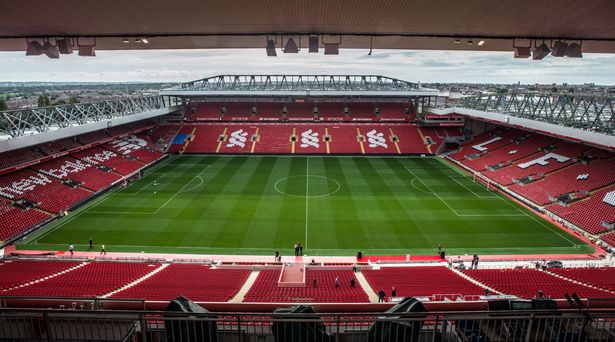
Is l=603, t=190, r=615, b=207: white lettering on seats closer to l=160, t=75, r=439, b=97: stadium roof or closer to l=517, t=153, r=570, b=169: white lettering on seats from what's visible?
l=517, t=153, r=570, b=169: white lettering on seats

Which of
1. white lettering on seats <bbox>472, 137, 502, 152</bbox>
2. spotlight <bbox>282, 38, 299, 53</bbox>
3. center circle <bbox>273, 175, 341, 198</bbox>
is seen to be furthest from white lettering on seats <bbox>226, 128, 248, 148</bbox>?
spotlight <bbox>282, 38, 299, 53</bbox>

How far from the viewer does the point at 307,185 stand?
31.0m

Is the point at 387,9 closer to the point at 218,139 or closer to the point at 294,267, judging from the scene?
the point at 294,267

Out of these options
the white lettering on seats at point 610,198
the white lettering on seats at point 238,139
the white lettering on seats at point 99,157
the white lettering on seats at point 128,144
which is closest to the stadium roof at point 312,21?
the white lettering on seats at point 610,198

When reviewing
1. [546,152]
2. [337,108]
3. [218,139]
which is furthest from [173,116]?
[546,152]

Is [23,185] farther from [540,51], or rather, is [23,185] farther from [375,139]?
[375,139]

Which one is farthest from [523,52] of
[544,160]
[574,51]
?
[544,160]

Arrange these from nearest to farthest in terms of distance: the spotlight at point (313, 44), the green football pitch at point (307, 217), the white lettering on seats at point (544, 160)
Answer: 1. the spotlight at point (313, 44)
2. the green football pitch at point (307, 217)
3. the white lettering on seats at point (544, 160)

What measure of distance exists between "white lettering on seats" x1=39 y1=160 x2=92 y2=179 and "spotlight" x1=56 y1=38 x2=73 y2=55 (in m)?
24.6

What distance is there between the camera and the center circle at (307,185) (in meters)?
28.9

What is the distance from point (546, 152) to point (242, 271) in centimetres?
2982

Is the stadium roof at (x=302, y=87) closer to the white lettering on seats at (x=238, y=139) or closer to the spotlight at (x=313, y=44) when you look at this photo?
the white lettering on seats at (x=238, y=139)

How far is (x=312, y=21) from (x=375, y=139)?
127 ft

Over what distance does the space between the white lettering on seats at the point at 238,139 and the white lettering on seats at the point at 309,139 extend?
7.16 meters
